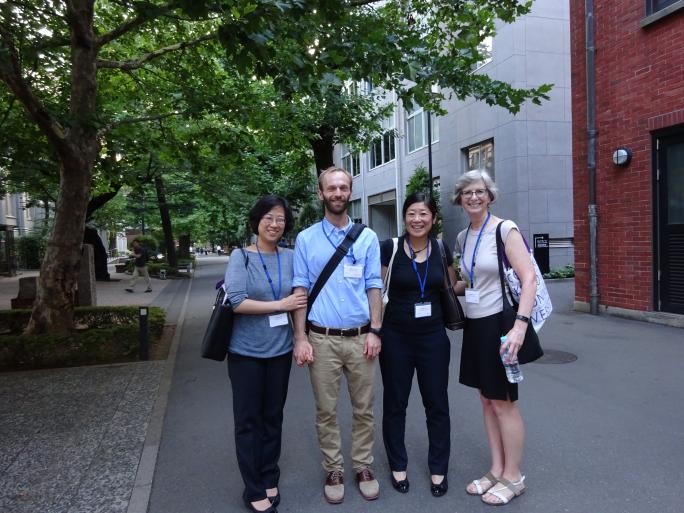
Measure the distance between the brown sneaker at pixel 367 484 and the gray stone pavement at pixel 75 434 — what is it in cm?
147

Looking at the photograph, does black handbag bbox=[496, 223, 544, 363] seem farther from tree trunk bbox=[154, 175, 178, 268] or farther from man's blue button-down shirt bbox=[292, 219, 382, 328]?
tree trunk bbox=[154, 175, 178, 268]

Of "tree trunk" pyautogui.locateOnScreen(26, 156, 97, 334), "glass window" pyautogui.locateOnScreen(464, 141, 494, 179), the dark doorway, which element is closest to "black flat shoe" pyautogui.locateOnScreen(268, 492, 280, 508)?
"tree trunk" pyautogui.locateOnScreen(26, 156, 97, 334)

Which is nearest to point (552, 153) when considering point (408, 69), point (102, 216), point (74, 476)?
point (408, 69)

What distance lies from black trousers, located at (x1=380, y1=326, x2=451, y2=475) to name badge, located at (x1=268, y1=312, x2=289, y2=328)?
2.09 feet

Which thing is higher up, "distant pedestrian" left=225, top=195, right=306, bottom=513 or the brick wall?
the brick wall

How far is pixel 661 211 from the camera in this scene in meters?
8.34

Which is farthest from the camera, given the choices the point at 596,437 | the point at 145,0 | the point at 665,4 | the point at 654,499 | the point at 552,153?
the point at 552,153

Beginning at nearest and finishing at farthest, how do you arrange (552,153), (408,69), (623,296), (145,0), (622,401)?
(145,0)
(622,401)
(408,69)
(623,296)
(552,153)

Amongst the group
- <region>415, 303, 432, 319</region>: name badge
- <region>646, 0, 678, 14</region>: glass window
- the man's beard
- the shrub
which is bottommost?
the shrub

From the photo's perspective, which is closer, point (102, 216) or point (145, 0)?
point (145, 0)

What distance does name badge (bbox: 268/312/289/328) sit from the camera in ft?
9.75

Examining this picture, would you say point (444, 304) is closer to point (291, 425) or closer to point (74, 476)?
point (291, 425)

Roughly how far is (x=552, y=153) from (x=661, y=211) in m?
8.70

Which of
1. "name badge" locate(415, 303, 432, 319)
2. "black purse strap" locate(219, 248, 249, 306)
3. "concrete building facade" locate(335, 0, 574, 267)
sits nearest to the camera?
"black purse strap" locate(219, 248, 249, 306)
